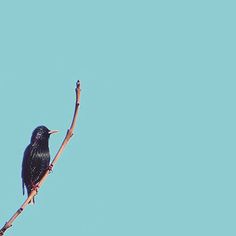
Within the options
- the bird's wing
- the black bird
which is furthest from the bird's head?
the bird's wing

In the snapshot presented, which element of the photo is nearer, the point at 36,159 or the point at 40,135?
the point at 36,159

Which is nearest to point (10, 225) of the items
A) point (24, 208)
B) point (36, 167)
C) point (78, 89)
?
point (24, 208)

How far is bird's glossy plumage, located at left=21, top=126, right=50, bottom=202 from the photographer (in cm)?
879

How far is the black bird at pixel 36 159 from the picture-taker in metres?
8.79

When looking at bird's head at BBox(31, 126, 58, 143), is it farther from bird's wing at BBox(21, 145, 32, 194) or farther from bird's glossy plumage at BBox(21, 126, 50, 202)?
bird's wing at BBox(21, 145, 32, 194)

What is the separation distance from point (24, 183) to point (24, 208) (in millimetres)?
5484

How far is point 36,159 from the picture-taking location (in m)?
8.91

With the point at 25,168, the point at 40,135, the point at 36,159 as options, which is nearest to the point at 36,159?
the point at 36,159

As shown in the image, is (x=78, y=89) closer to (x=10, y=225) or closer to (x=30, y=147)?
(x=10, y=225)

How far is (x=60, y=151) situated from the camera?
12.0 ft

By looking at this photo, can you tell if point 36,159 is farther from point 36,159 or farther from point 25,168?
point 25,168

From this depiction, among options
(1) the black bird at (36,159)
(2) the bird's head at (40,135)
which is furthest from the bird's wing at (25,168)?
(2) the bird's head at (40,135)

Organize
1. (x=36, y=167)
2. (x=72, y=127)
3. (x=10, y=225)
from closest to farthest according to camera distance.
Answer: (x=10, y=225) < (x=72, y=127) < (x=36, y=167)

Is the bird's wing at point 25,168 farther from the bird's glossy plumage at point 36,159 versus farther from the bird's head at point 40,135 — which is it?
the bird's head at point 40,135
